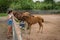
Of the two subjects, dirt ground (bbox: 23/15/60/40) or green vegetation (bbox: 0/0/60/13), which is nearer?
dirt ground (bbox: 23/15/60/40)

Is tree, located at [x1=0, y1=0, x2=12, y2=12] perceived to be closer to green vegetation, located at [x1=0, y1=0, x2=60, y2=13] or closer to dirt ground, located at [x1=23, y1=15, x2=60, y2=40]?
green vegetation, located at [x1=0, y1=0, x2=60, y2=13]

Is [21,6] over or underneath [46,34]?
over

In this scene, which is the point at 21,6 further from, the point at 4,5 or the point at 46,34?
the point at 46,34

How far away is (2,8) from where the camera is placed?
2759 centimetres

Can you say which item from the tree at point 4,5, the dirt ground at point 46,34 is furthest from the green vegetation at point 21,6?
the dirt ground at point 46,34

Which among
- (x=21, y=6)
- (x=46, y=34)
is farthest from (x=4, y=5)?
(x=46, y=34)

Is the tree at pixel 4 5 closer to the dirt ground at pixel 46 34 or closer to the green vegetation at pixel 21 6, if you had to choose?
the green vegetation at pixel 21 6

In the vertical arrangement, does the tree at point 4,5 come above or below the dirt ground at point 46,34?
above

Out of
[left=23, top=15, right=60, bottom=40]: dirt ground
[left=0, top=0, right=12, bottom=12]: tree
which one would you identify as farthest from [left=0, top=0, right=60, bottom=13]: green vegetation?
[left=23, top=15, right=60, bottom=40]: dirt ground

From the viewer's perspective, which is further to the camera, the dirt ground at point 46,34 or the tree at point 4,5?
the tree at point 4,5

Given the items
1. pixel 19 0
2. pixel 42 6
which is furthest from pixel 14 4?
pixel 42 6

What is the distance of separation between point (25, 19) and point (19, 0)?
18.3 meters

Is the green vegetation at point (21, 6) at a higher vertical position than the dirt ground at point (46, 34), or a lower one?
higher

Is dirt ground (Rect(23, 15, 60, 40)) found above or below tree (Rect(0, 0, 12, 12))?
below
